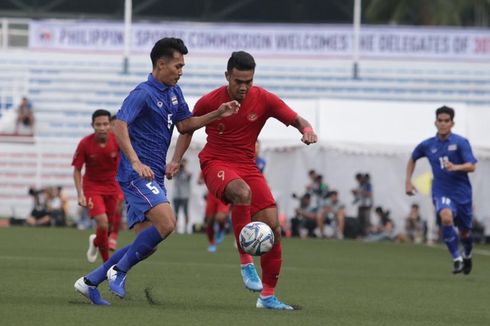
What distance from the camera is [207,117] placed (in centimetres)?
1141

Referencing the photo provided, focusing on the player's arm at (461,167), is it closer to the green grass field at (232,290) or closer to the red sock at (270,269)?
the green grass field at (232,290)

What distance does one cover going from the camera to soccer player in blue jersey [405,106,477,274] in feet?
58.7

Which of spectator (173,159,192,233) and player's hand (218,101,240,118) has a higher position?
player's hand (218,101,240,118)

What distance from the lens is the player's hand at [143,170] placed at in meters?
10.7

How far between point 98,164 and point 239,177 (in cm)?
552

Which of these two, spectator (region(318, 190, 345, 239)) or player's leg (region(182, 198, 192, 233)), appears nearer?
spectator (region(318, 190, 345, 239))

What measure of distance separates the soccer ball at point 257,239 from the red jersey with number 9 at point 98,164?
597 cm

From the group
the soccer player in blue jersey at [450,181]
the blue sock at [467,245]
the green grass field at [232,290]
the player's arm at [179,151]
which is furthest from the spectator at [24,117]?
the player's arm at [179,151]

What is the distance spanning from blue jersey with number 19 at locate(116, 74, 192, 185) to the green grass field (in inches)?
47.6

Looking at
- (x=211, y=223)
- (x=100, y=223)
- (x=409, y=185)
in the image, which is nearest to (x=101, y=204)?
(x=100, y=223)

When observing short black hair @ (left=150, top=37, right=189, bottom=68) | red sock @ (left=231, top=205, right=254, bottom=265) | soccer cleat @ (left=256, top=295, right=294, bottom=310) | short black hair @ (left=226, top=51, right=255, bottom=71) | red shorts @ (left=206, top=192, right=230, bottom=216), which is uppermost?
short black hair @ (left=150, top=37, right=189, bottom=68)

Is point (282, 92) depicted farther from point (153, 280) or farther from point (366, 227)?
point (153, 280)

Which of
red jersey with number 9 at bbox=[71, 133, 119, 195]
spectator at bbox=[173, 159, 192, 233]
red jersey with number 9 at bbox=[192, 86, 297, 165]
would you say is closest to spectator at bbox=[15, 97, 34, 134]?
spectator at bbox=[173, 159, 192, 233]

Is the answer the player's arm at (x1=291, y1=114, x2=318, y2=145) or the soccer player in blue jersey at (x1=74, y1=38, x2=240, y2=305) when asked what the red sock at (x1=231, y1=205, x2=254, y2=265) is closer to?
the soccer player in blue jersey at (x1=74, y1=38, x2=240, y2=305)
